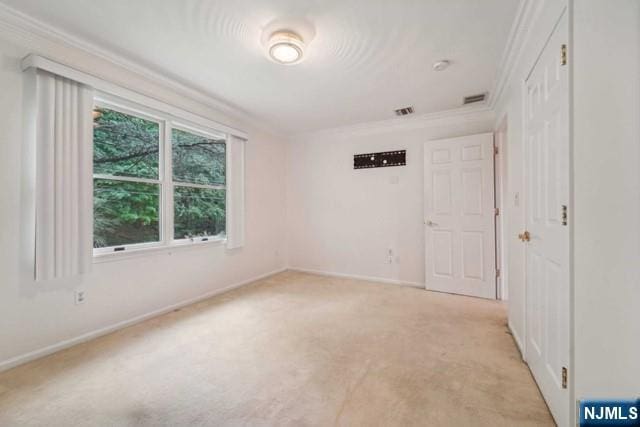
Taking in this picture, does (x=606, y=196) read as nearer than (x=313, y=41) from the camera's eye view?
Answer: Yes

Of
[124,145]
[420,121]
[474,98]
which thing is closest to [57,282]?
[124,145]

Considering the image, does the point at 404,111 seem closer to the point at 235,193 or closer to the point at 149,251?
the point at 235,193

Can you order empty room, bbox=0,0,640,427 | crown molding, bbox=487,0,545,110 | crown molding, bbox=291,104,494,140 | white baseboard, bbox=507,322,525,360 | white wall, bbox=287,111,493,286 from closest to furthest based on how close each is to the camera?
empty room, bbox=0,0,640,427
crown molding, bbox=487,0,545,110
white baseboard, bbox=507,322,525,360
crown molding, bbox=291,104,494,140
white wall, bbox=287,111,493,286

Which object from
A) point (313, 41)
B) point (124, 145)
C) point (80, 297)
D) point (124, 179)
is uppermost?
point (313, 41)

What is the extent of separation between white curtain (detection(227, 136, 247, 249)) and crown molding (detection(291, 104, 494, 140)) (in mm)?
1498

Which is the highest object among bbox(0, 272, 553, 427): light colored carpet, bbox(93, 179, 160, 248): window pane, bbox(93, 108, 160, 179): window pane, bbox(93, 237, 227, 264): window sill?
bbox(93, 108, 160, 179): window pane

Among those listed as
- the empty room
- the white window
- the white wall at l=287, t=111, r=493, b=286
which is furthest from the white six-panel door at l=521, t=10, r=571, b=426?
the white window

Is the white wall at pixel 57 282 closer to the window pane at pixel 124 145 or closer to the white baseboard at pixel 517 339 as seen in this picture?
the window pane at pixel 124 145

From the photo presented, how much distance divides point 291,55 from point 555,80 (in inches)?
70.3

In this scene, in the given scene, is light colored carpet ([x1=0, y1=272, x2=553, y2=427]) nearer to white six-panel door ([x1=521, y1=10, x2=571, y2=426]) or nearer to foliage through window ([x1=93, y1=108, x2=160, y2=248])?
white six-panel door ([x1=521, y1=10, x2=571, y2=426])

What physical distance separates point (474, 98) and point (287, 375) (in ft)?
12.1

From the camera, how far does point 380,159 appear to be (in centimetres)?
423

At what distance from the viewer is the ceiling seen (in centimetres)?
182

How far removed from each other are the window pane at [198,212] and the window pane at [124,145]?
17.1 inches
